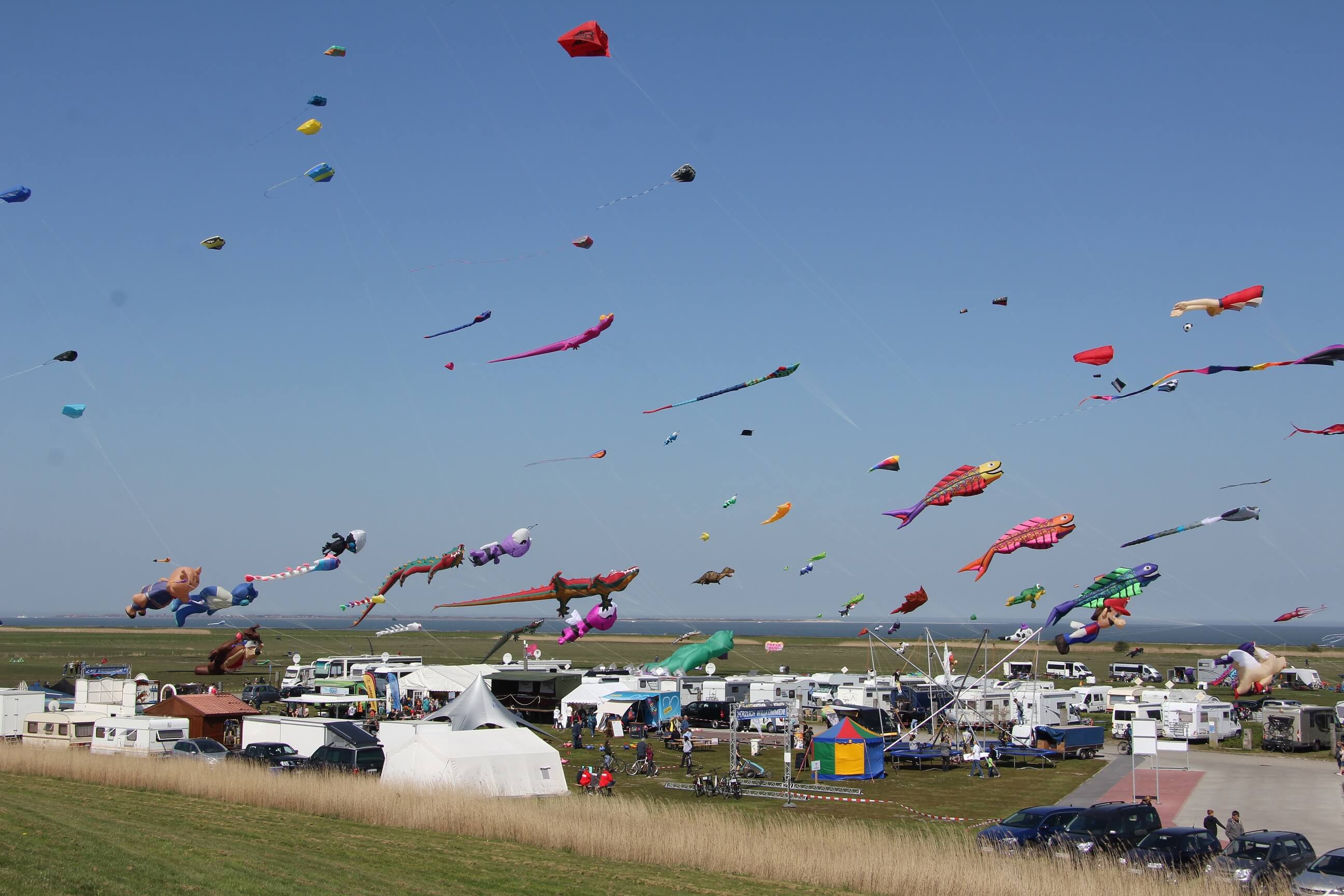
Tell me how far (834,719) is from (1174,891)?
25.2 meters

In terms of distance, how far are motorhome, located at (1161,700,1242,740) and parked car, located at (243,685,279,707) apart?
1431 inches

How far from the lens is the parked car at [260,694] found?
159 ft

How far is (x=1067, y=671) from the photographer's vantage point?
66938mm

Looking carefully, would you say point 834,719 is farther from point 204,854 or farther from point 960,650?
point 960,650

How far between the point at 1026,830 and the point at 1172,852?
7.03 feet

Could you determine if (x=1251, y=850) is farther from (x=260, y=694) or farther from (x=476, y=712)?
(x=260, y=694)

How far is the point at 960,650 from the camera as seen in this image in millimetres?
111312

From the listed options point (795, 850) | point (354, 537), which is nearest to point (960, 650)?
point (354, 537)

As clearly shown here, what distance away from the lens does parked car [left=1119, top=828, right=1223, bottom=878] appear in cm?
1578

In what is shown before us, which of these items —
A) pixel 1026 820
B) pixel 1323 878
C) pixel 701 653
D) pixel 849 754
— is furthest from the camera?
pixel 701 653

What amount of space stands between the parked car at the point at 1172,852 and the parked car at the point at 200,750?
796 inches

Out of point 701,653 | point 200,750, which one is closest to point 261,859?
point 200,750

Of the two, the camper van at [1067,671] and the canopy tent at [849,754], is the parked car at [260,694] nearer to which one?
the canopy tent at [849,754]

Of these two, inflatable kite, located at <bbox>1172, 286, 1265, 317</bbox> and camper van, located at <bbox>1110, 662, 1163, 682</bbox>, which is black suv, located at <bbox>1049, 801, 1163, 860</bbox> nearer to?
inflatable kite, located at <bbox>1172, 286, 1265, 317</bbox>
